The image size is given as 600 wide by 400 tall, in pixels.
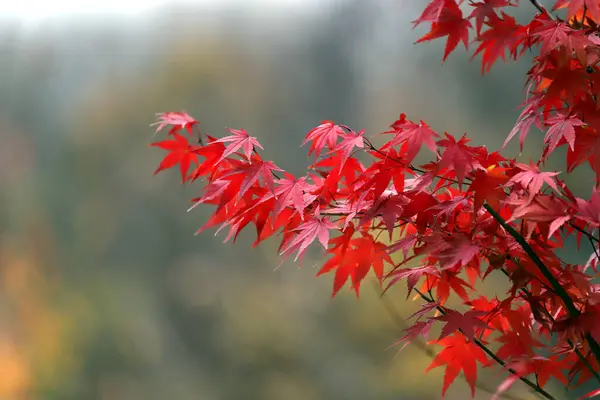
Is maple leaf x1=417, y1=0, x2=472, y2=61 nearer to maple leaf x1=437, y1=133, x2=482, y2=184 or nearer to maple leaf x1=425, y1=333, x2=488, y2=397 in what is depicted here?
maple leaf x1=437, y1=133, x2=482, y2=184

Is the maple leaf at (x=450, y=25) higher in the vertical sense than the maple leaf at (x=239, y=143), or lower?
higher

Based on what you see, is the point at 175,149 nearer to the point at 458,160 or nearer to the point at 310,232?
the point at 310,232

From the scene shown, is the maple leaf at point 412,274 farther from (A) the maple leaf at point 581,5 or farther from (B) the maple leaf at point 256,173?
(A) the maple leaf at point 581,5

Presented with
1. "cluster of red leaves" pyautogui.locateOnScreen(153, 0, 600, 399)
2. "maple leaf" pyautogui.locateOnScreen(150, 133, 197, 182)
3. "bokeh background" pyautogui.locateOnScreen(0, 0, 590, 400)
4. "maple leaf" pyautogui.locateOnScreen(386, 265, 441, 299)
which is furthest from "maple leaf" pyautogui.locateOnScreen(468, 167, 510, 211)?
"bokeh background" pyautogui.locateOnScreen(0, 0, 590, 400)

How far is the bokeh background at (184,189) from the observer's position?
2.54 metres

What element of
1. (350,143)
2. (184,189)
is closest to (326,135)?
(350,143)

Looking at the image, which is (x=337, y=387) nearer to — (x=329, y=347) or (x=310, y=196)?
(x=329, y=347)

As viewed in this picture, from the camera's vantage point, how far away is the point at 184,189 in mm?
2736

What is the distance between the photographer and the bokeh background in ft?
8.33

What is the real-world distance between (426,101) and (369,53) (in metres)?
0.35

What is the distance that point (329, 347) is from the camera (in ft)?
8.28

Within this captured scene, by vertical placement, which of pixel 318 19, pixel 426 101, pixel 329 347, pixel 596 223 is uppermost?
pixel 318 19

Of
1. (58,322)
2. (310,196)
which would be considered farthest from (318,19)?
(310,196)

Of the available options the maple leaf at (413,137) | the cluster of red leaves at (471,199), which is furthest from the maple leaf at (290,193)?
the maple leaf at (413,137)
